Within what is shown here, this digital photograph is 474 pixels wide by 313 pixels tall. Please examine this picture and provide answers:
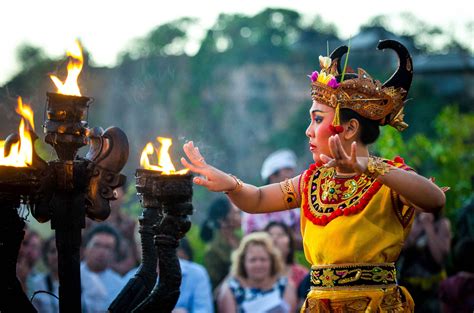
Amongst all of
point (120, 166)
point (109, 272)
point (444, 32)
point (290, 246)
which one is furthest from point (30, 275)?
point (444, 32)

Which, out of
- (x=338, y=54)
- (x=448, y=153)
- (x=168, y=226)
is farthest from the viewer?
(x=448, y=153)

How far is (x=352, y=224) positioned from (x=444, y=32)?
45626mm

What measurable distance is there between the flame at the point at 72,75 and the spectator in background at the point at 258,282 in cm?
376

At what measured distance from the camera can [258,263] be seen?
26.2ft

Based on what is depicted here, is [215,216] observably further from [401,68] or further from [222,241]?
[401,68]

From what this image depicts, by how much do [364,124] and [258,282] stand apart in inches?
158

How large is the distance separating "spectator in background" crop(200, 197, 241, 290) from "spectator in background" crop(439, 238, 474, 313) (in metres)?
2.43

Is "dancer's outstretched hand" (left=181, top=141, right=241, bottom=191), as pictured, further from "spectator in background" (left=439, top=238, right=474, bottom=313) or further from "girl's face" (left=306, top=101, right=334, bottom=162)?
"spectator in background" (left=439, top=238, right=474, bottom=313)

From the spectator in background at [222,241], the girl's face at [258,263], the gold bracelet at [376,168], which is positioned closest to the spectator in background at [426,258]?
the girl's face at [258,263]

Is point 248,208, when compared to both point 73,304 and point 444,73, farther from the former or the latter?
point 444,73

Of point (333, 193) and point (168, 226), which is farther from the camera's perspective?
point (333, 193)

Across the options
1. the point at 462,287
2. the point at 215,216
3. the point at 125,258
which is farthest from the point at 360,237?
the point at 125,258

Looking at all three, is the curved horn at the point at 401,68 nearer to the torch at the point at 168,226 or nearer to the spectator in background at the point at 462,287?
the torch at the point at 168,226

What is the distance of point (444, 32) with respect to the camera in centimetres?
4788
